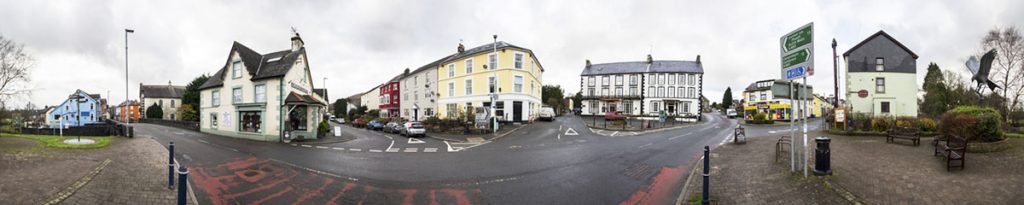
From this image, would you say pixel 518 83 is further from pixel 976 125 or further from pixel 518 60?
pixel 976 125

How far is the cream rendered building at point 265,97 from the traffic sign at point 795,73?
22.7m

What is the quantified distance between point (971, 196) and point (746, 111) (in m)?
40.8

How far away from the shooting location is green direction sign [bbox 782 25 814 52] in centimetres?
662

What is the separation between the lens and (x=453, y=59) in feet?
115

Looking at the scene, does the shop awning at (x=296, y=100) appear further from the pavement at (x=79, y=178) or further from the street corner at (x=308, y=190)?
the street corner at (x=308, y=190)

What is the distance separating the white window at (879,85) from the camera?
1030 inches

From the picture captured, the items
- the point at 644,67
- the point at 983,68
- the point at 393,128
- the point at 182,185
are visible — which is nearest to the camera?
the point at 182,185

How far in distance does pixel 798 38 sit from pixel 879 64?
29492mm

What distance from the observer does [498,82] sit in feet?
102

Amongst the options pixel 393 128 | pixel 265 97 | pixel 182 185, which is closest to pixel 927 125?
pixel 182 185

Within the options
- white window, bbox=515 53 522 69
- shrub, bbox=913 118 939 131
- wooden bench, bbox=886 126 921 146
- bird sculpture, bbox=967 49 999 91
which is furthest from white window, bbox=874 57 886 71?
white window, bbox=515 53 522 69

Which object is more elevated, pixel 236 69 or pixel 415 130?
pixel 236 69

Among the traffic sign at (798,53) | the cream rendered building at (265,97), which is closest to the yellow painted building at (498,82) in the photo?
the cream rendered building at (265,97)

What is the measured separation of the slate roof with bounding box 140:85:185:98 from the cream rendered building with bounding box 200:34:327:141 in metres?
54.1
